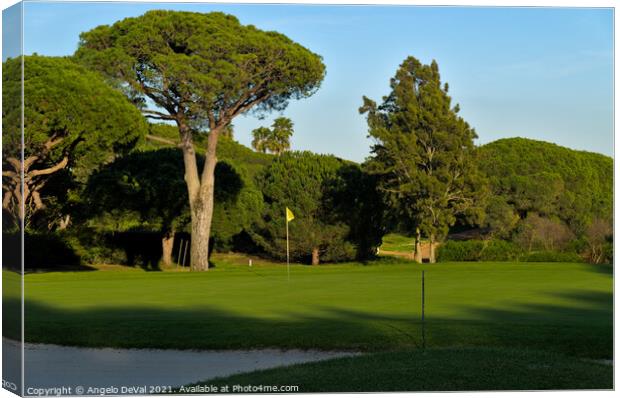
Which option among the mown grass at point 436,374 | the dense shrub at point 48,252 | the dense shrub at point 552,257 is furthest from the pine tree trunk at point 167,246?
the mown grass at point 436,374

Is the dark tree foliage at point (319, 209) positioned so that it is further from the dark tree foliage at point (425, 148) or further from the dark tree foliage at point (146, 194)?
the dark tree foliage at point (146, 194)

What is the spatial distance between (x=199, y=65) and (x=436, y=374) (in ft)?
68.6

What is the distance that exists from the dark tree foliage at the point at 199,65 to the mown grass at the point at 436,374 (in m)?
19.2

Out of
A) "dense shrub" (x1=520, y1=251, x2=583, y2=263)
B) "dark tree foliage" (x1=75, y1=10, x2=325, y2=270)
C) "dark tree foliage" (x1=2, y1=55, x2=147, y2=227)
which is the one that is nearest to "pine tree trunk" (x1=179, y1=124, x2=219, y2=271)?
"dark tree foliage" (x1=75, y1=10, x2=325, y2=270)

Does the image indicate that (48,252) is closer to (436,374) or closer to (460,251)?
(460,251)

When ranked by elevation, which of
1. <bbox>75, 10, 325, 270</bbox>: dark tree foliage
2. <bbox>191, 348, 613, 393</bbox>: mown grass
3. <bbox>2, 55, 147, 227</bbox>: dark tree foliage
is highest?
<bbox>75, 10, 325, 270</bbox>: dark tree foliage

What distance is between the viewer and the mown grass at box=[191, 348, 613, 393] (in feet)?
32.1

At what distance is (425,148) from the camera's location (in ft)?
131

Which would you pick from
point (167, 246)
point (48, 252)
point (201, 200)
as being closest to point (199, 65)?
point (201, 200)

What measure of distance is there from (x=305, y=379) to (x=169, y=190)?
2862 cm

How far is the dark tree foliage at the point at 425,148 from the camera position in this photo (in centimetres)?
3894

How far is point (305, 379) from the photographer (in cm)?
977

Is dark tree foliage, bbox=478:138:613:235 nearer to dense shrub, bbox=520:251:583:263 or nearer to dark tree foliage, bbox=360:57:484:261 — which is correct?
dark tree foliage, bbox=360:57:484:261

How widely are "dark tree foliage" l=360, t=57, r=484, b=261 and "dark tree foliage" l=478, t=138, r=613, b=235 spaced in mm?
1460
